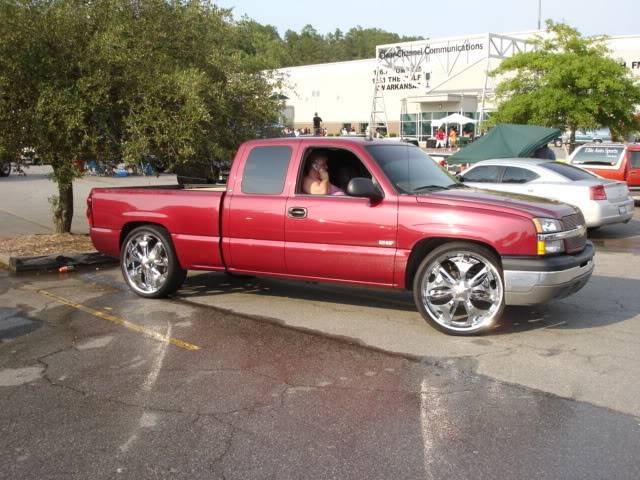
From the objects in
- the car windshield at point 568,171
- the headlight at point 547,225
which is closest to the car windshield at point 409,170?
the headlight at point 547,225

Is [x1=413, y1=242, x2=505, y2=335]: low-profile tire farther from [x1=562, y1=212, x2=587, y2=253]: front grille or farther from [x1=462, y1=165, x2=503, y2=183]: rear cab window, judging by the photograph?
[x1=462, y1=165, x2=503, y2=183]: rear cab window

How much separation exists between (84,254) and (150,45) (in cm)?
319

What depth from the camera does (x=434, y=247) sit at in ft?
20.3

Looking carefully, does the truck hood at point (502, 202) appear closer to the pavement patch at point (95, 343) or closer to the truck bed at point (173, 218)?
the truck bed at point (173, 218)

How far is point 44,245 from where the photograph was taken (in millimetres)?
10547

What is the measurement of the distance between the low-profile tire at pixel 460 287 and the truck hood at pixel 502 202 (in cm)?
37

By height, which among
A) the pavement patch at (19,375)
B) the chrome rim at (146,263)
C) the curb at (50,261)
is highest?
the chrome rim at (146,263)

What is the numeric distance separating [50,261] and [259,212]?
13.7ft

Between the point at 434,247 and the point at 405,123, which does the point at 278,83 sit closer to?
the point at 434,247

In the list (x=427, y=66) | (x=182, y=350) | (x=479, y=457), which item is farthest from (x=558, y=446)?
(x=427, y=66)

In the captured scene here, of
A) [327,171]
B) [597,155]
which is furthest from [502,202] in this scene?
[597,155]

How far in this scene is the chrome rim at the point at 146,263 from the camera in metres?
7.61

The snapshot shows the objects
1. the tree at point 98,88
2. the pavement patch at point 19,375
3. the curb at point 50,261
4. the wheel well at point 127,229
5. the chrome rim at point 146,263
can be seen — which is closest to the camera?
the pavement patch at point 19,375

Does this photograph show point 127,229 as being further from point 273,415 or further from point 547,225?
point 547,225
